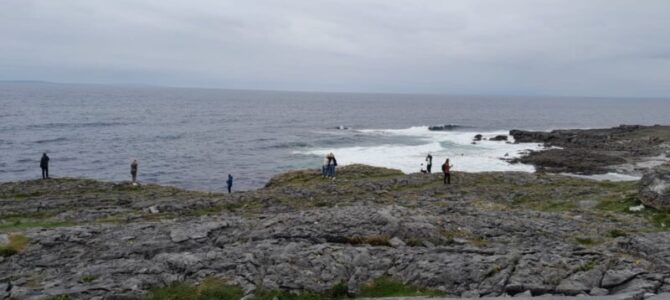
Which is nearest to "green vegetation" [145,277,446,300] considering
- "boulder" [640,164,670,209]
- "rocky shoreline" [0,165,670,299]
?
"rocky shoreline" [0,165,670,299]

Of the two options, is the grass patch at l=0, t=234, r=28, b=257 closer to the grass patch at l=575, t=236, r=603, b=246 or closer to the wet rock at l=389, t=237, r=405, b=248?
the wet rock at l=389, t=237, r=405, b=248

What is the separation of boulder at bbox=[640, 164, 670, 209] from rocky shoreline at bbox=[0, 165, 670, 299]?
0.85 m

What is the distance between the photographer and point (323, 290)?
51.7 ft

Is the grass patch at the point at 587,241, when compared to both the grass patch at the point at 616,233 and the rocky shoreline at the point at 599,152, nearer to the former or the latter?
the grass patch at the point at 616,233

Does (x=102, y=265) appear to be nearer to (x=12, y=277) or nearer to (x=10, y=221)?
(x=12, y=277)

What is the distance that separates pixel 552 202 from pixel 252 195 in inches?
747

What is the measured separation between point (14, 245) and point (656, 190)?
3080cm

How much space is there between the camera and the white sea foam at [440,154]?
2677 inches

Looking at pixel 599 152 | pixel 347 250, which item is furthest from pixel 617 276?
pixel 599 152

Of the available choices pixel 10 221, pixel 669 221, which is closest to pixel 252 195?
pixel 10 221

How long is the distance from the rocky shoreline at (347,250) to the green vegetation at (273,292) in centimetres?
19

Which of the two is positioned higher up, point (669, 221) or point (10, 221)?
point (669, 221)

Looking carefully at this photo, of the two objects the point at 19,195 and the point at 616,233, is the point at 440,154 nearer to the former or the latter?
the point at 616,233

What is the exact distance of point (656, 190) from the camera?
26.4 metres
